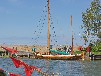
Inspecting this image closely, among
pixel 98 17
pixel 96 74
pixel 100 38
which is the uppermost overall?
pixel 98 17

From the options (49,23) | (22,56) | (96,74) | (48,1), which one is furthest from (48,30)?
(96,74)

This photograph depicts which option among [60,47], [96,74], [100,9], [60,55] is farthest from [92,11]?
[96,74]

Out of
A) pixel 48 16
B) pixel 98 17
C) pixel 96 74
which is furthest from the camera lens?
pixel 98 17

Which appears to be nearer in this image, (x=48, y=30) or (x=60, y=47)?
(x=48, y=30)

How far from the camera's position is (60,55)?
101250 mm

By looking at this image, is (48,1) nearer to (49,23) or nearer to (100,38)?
(49,23)

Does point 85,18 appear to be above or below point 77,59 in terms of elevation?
above

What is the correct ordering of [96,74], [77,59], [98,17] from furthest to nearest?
[98,17]
[77,59]
[96,74]

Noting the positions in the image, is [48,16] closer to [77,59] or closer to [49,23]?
[49,23]

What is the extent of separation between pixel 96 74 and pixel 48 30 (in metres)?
44.4

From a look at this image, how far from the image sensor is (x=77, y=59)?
99.6 m

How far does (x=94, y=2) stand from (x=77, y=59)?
30.9 meters

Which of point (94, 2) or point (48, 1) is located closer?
point (48, 1)

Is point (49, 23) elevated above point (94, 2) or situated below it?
below
